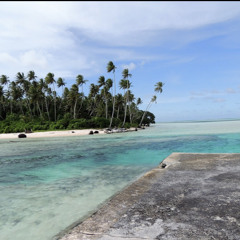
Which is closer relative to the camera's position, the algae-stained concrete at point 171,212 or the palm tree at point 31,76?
the algae-stained concrete at point 171,212

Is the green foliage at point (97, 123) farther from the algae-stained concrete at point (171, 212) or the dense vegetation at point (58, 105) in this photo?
the algae-stained concrete at point (171, 212)

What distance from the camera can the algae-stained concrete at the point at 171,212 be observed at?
9.47 ft

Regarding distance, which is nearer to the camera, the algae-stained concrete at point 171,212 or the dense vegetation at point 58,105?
the algae-stained concrete at point 171,212

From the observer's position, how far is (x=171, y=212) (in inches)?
139

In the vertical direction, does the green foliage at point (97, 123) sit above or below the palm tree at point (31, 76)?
below

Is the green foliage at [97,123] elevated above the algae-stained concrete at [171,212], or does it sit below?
above

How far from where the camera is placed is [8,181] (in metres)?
8.43

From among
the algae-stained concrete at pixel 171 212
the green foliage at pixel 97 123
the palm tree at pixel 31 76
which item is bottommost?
the algae-stained concrete at pixel 171 212

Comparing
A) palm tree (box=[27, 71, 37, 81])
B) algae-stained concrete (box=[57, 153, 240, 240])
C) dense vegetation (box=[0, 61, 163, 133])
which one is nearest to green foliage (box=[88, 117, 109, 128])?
dense vegetation (box=[0, 61, 163, 133])

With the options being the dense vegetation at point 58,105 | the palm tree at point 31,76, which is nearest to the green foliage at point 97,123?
the dense vegetation at point 58,105

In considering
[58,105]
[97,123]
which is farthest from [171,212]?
[58,105]

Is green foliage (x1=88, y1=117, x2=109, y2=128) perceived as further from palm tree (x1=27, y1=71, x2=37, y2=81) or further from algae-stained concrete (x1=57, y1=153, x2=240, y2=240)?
algae-stained concrete (x1=57, y1=153, x2=240, y2=240)

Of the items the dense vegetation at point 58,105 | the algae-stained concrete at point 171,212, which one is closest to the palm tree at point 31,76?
the dense vegetation at point 58,105

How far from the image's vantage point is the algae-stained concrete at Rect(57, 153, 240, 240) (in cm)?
289
